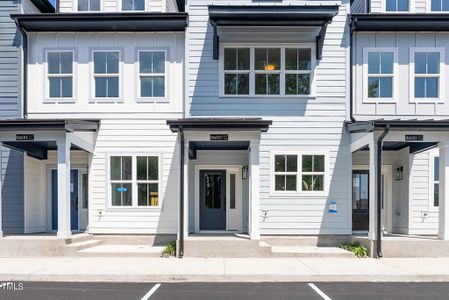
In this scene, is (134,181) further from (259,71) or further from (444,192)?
(444,192)

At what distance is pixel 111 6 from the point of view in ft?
44.6

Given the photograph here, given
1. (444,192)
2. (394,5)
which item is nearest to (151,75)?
(394,5)

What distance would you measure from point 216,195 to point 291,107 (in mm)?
3900

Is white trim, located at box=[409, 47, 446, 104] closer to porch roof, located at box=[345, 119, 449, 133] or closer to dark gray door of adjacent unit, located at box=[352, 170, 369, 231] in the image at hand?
porch roof, located at box=[345, 119, 449, 133]

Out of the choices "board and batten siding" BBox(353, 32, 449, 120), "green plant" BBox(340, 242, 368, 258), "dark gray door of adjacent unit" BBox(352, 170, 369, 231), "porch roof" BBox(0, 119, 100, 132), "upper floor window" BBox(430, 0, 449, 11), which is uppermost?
"upper floor window" BBox(430, 0, 449, 11)

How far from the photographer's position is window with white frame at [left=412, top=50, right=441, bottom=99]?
13.0 metres

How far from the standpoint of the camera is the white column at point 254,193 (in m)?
11.1

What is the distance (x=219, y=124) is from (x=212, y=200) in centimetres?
356

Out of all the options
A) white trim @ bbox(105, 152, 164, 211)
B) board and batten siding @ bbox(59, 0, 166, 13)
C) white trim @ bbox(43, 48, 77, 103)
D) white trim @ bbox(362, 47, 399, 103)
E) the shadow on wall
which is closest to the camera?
the shadow on wall

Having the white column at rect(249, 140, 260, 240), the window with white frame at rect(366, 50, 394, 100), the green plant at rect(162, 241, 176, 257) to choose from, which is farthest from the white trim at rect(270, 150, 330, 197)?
the green plant at rect(162, 241, 176, 257)

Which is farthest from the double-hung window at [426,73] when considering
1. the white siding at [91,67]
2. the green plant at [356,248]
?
the white siding at [91,67]

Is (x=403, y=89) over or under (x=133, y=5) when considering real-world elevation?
under
